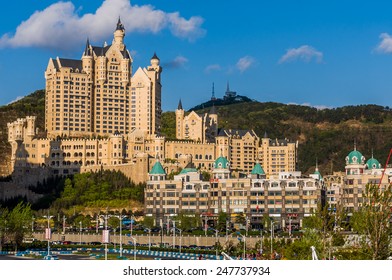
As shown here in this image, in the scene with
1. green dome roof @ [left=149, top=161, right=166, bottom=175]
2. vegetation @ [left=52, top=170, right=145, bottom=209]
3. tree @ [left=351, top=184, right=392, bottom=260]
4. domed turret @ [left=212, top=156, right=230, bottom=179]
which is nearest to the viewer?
tree @ [left=351, top=184, right=392, bottom=260]

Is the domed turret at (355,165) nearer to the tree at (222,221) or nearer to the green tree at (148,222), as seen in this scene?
the tree at (222,221)

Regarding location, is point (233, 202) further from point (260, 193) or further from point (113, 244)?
point (113, 244)

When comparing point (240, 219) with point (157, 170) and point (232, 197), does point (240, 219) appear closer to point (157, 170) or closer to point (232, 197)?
point (232, 197)

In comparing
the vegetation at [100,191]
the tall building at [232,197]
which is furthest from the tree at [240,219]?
the vegetation at [100,191]

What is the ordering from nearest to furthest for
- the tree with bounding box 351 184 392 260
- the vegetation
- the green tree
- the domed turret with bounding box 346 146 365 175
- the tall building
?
the tree with bounding box 351 184 392 260
the green tree
the tall building
the domed turret with bounding box 346 146 365 175
the vegetation

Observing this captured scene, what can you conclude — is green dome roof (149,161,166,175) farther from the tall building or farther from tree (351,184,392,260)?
tree (351,184,392,260)

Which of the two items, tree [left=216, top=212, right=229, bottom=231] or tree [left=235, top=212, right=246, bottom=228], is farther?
tree [left=235, top=212, right=246, bottom=228]

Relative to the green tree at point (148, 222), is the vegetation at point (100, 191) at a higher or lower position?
higher

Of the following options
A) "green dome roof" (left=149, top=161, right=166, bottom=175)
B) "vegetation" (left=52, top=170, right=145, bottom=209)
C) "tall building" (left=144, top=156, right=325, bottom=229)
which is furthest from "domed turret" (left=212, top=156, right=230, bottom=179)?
"vegetation" (left=52, top=170, right=145, bottom=209)

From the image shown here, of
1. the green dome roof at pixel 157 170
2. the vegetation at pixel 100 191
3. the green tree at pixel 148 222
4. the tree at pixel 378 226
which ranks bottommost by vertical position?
the green tree at pixel 148 222

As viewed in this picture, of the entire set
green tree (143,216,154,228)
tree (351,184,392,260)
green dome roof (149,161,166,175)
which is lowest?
green tree (143,216,154,228)
